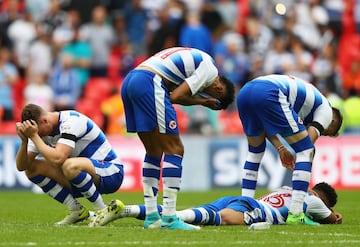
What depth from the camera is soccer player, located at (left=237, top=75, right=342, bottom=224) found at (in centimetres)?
1297

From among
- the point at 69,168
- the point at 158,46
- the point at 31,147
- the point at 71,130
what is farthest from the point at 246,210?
the point at 158,46

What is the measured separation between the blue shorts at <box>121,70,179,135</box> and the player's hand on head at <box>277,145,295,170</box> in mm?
1948

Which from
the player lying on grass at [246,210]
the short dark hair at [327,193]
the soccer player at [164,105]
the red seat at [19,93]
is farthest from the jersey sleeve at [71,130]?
the red seat at [19,93]

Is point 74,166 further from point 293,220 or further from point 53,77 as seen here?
point 53,77

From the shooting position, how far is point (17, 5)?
2603 centimetres

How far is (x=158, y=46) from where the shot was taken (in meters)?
24.8

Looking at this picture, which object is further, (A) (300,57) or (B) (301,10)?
(B) (301,10)

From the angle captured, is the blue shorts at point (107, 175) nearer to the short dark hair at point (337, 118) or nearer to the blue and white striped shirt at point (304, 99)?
the blue and white striped shirt at point (304, 99)

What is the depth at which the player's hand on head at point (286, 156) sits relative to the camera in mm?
13203

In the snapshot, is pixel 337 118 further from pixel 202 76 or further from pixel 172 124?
pixel 172 124

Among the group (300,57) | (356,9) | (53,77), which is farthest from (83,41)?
(356,9)

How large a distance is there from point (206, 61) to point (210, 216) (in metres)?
1.74

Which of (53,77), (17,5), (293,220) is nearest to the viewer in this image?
(293,220)

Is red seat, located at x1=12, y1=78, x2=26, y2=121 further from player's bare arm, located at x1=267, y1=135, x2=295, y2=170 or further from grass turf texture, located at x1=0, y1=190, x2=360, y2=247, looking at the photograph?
Result: player's bare arm, located at x1=267, y1=135, x2=295, y2=170
